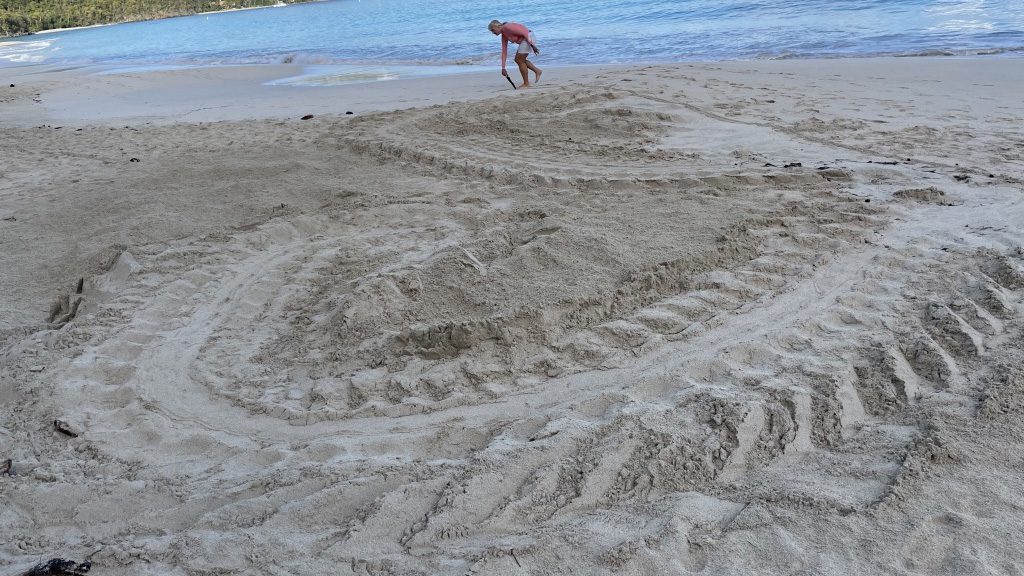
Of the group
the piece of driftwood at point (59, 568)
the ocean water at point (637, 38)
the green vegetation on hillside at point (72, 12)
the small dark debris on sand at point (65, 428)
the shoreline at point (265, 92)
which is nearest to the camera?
the piece of driftwood at point (59, 568)

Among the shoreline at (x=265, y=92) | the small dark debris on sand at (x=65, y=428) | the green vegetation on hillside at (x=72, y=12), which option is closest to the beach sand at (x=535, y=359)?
the small dark debris on sand at (x=65, y=428)

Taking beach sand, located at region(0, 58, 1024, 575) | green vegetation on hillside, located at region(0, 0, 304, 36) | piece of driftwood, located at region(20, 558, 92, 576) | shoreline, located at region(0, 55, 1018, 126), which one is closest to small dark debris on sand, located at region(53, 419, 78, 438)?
beach sand, located at region(0, 58, 1024, 575)

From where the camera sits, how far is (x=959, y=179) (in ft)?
15.2

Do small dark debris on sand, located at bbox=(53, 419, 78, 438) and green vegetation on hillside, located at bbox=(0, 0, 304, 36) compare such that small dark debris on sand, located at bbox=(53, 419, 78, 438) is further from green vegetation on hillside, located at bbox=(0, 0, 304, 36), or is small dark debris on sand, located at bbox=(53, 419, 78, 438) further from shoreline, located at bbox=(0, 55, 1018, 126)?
green vegetation on hillside, located at bbox=(0, 0, 304, 36)

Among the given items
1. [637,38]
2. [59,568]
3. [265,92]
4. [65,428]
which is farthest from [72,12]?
[59,568]

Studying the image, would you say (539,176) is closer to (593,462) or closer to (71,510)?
(593,462)

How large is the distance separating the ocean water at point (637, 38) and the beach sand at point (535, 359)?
6.96 meters

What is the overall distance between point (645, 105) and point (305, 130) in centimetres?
416

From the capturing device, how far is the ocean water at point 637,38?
12102mm

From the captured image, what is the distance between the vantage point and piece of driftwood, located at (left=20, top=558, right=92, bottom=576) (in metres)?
1.87

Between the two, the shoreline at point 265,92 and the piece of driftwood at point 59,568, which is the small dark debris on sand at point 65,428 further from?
the shoreline at point 265,92

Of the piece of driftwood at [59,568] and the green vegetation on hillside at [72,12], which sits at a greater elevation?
Result: the green vegetation on hillside at [72,12]

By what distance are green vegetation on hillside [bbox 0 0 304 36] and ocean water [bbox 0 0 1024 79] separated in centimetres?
3308

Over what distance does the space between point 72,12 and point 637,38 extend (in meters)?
63.1
